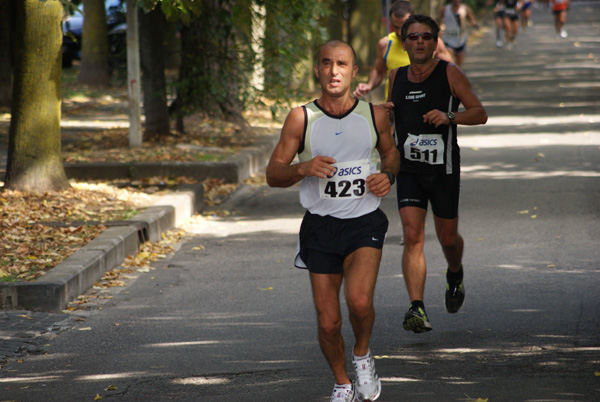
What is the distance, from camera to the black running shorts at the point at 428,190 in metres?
6.09

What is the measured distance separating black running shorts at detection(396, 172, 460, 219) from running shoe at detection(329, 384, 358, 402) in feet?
5.91

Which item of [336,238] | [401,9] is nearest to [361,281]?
[336,238]

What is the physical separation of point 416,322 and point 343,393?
119 cm

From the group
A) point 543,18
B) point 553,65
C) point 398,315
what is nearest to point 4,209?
point 398,315

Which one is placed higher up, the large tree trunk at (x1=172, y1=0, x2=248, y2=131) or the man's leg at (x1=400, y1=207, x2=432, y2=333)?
the large tree trunk at (x1=172, y1=0, x2=248, y2=131)

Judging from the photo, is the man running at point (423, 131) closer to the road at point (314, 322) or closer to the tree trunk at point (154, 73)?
the road at point (314, 322)

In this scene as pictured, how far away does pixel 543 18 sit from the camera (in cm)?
5791

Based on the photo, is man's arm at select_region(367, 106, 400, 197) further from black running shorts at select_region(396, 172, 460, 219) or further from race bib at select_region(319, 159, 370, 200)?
black running shorts at select_region(396, 172, 460, 219)

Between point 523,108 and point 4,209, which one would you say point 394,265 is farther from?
point 523,108

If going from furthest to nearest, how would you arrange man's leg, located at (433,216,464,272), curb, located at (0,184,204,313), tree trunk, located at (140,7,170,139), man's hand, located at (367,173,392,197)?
tree trunk, located at (140,7,170,139)
curb, located at (0,184,204,313)
man's leg, located at (433,216,464,272)
man's hand, located at (367,173,392,197)

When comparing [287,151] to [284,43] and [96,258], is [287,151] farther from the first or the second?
[284,43]

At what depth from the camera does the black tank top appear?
5.96m

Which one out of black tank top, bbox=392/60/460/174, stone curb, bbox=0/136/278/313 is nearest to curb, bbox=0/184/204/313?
stone curb, bbox=0/136/278/313

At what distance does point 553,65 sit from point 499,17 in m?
7.23
